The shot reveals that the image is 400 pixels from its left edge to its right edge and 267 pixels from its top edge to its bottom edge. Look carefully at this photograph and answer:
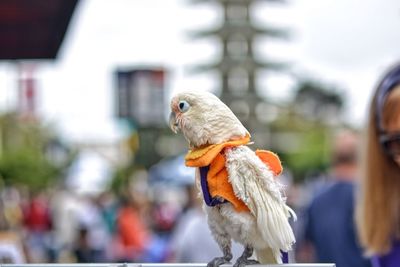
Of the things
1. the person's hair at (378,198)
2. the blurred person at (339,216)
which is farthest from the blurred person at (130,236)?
the person's hair at (378,198)

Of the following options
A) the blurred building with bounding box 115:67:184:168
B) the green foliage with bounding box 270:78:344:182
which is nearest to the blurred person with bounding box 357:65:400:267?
the blurred building with bounding box 115:67:184:168

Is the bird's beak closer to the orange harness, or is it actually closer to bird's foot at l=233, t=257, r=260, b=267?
the orange harness

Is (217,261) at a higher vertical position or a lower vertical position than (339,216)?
higher

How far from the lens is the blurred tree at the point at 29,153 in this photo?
53847mm

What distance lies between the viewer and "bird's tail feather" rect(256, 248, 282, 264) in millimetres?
1832

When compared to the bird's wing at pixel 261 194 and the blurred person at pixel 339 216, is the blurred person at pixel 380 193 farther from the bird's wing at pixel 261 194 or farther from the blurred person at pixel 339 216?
the blurred person at pixel 339 216

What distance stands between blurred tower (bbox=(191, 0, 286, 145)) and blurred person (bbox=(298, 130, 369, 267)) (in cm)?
4934

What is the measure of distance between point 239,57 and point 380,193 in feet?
181

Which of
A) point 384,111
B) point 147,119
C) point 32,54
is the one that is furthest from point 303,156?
point 384,111

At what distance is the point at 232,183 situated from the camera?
181cm

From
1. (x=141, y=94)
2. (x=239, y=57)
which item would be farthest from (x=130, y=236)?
(x=239, y=57)

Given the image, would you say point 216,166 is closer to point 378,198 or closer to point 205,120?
point 205,120

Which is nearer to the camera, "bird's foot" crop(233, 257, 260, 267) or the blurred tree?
"bird's foot" crop(233, 257, 260, 267)

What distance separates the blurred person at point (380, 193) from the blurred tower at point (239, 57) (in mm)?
52248
